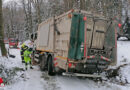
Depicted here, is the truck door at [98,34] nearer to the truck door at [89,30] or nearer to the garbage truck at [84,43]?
the garbage truck at [84,43]

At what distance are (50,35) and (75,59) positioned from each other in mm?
2646

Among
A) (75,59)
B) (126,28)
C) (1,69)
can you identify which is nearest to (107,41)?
Result: (75,59)

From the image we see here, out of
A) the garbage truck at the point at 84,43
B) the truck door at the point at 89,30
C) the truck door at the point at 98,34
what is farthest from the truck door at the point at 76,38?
the truck door at the point at 98,34

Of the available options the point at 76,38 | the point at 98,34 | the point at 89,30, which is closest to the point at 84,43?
the point at 76,38

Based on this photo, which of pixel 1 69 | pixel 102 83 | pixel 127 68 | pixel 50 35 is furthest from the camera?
pixel 50 35

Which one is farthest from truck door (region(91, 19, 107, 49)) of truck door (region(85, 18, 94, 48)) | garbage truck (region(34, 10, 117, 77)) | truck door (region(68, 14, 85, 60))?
truck door (region(68, 14, 85, 60))

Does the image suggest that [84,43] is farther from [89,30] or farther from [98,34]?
[98,34]

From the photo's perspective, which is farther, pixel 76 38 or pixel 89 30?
pixel 89 30

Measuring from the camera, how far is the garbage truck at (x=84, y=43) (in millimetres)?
5789

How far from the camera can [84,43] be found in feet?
18.8

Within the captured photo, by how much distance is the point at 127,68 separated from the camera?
7.24 metres

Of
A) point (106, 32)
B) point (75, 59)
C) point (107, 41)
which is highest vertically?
point (106, 32)

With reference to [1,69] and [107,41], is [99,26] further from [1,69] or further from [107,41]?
[1,69]

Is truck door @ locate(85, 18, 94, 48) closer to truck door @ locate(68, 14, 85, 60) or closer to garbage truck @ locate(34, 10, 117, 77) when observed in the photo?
garbage truck @ locate(34, 10, 117, 77)
